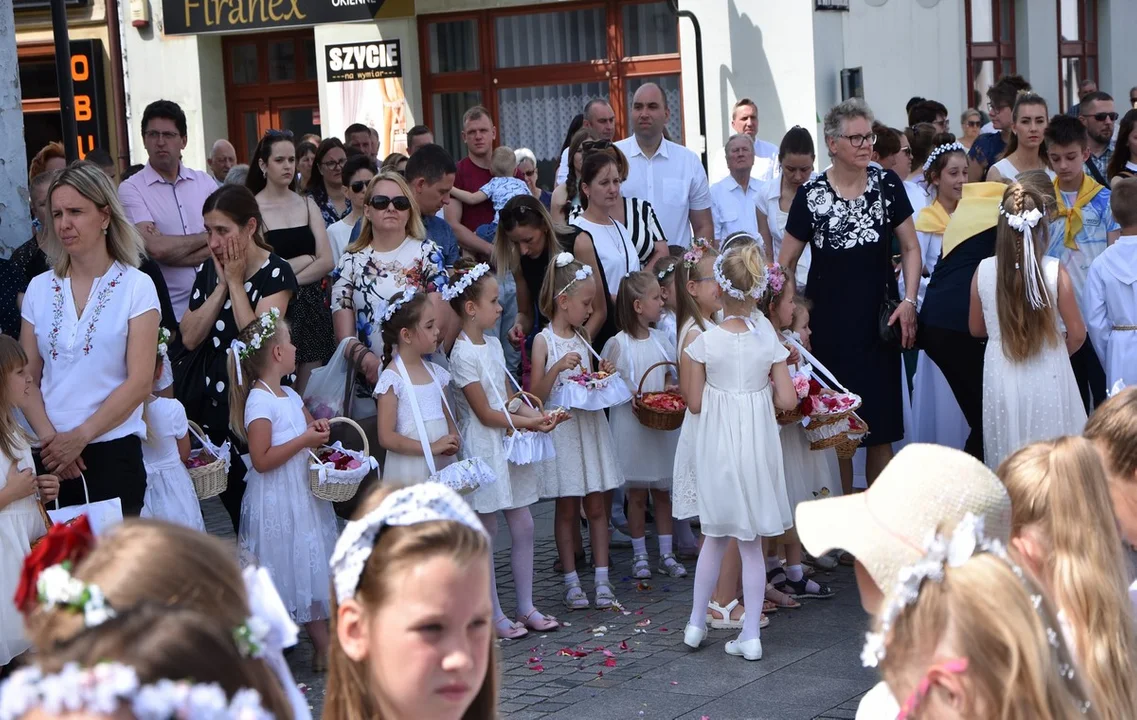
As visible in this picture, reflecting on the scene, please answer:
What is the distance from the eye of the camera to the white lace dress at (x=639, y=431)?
762 centimetres

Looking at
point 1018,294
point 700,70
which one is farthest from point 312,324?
point 700,70

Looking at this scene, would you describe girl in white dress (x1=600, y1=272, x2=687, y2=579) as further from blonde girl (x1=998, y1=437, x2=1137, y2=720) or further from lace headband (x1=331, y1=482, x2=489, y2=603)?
lace headband (x1=331, y1=482, x2=489, y2=603)

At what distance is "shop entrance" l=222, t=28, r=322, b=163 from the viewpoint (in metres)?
18.9

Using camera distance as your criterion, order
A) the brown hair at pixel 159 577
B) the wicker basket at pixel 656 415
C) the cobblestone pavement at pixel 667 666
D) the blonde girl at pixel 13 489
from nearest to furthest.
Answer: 1. the brown hair at pixel 159 577
2. the blonde girl at pixel 13 489
3. the cobblestone pavement at pixel 667 666
4. the wicker basket at pixel 656 415

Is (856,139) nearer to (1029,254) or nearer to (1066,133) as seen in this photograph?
(1029,254)

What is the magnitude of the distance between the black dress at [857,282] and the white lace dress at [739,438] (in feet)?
4.26

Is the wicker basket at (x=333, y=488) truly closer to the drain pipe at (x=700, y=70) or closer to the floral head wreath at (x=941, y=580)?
the floral head wreath at (x=941, y=580)

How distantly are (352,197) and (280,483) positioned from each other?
8.71 feet

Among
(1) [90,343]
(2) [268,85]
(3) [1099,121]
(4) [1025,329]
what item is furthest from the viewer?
(2) [268,85]

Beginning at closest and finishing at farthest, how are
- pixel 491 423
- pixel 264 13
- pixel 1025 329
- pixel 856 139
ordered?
1. pixel 491 423
2. pixel 1025 329
3. pixel 856 139
4. pixel 264 13

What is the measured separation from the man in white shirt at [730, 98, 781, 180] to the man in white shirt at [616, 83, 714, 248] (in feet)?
8.68

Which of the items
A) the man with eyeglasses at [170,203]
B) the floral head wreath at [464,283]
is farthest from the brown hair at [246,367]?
the man with eyeglasses at [170,203]

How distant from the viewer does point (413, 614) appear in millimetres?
2490

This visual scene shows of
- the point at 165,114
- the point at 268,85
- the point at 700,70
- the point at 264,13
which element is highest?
the point at 264,13
